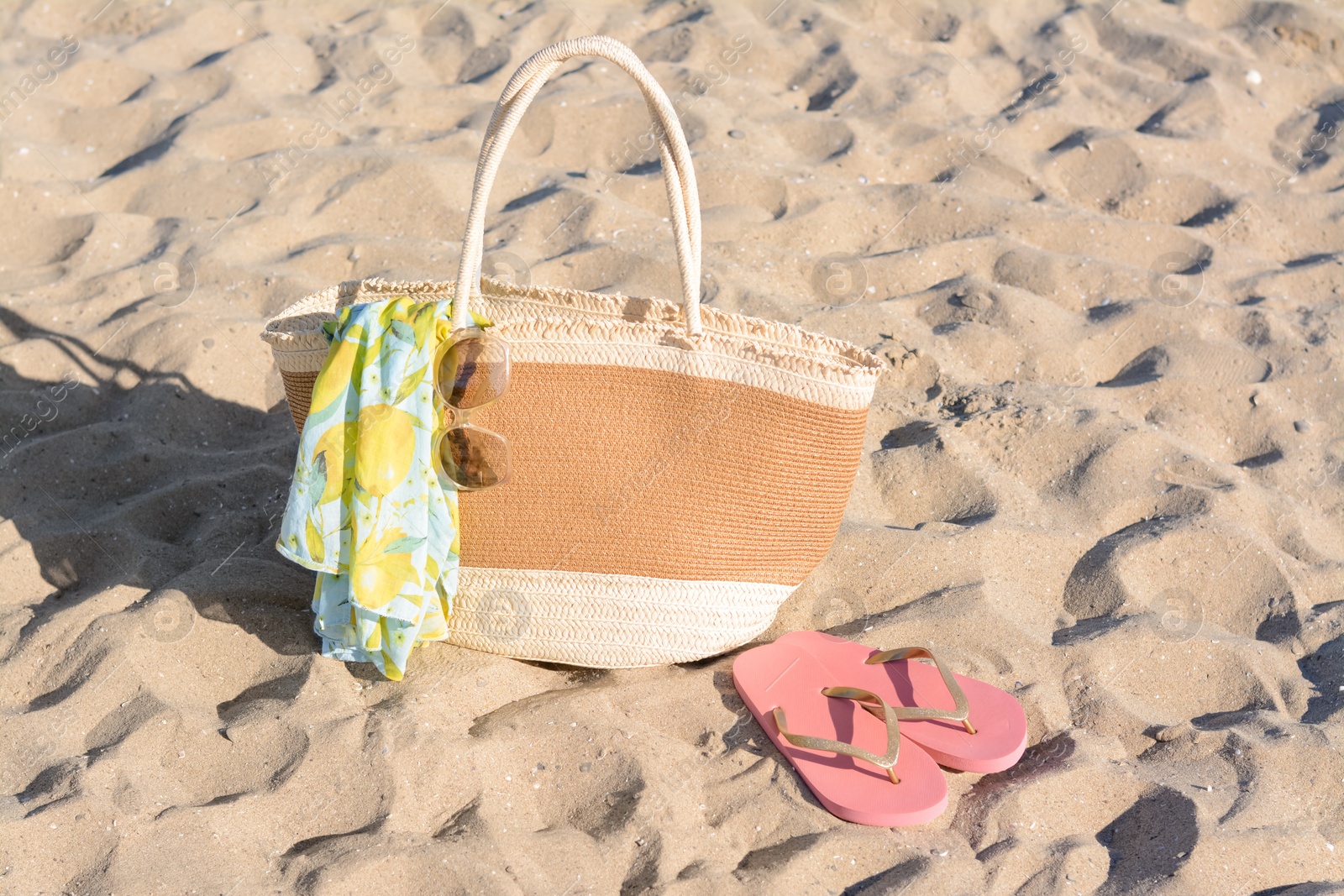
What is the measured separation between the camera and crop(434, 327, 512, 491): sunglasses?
181 centimetres

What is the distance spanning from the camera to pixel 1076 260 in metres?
3.22

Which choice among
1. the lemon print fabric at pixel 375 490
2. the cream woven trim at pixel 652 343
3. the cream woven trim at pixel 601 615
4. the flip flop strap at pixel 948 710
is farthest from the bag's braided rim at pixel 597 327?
the flip flop strap at pixel 948 710

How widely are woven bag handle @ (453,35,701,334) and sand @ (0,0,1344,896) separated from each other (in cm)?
72

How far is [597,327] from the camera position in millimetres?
1812

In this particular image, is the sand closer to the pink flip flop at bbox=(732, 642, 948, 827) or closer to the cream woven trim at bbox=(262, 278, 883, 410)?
the pink flip flop at bbox=(732, 642, 948, 827)

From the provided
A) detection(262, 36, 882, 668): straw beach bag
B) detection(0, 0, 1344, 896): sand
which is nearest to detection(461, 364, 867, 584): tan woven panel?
detection(262, 36, 882, 668): straw beach bag

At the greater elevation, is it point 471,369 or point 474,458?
point 471,369

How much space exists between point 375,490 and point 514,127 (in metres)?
0.65

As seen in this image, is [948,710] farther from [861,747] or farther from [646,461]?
[646,461]

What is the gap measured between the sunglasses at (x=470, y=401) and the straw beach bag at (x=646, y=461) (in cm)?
3

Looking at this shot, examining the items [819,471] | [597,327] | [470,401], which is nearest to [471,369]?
[470,401]

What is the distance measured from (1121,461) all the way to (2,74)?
4060mm

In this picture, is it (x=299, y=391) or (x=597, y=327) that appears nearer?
(x=597, y=327)

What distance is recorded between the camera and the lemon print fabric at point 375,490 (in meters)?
1.80
